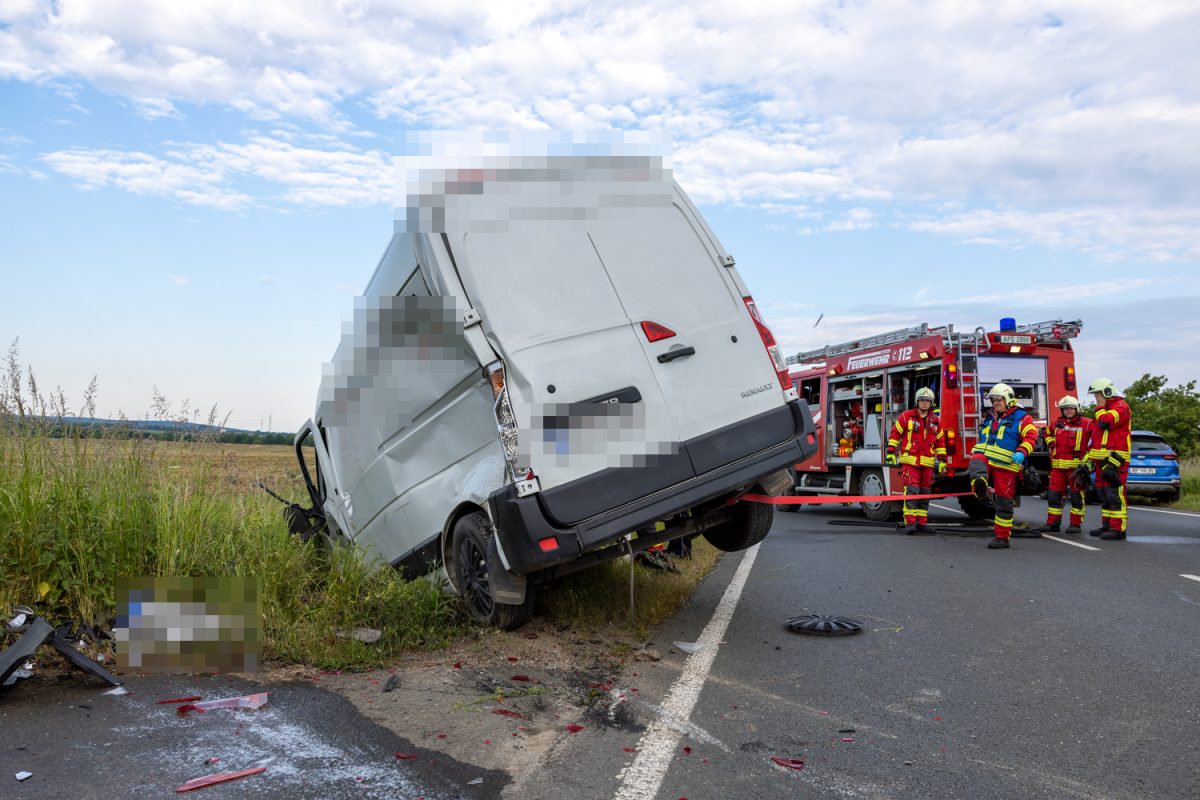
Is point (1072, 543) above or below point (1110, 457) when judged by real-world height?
below

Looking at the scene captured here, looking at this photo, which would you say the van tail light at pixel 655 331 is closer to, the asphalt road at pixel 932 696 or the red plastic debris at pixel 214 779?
the asphalt road at pixel 932 696

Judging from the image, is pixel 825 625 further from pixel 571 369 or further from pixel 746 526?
pixel 571 369

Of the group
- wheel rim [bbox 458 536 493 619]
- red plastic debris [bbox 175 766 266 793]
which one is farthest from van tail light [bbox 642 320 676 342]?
red plastic debris [bbox 175 766 266 793]

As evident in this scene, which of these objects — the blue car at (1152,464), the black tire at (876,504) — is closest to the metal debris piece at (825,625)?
the black tire at (876,504)

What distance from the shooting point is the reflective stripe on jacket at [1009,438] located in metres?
10.8

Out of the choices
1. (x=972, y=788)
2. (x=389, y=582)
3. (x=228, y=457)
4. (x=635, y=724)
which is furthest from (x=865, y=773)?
(x=228, y=457)

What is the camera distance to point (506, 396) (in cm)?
488

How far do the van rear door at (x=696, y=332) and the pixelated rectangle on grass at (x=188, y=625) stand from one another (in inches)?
101

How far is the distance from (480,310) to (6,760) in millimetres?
2848

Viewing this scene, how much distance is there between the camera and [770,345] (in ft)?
19.0

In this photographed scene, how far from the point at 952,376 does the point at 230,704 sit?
11074 mm

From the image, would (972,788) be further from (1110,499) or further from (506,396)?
(1110,499)

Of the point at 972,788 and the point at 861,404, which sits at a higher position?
the point at 861,404

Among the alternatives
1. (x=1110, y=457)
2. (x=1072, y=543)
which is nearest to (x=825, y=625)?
(x=1072, y=543)
